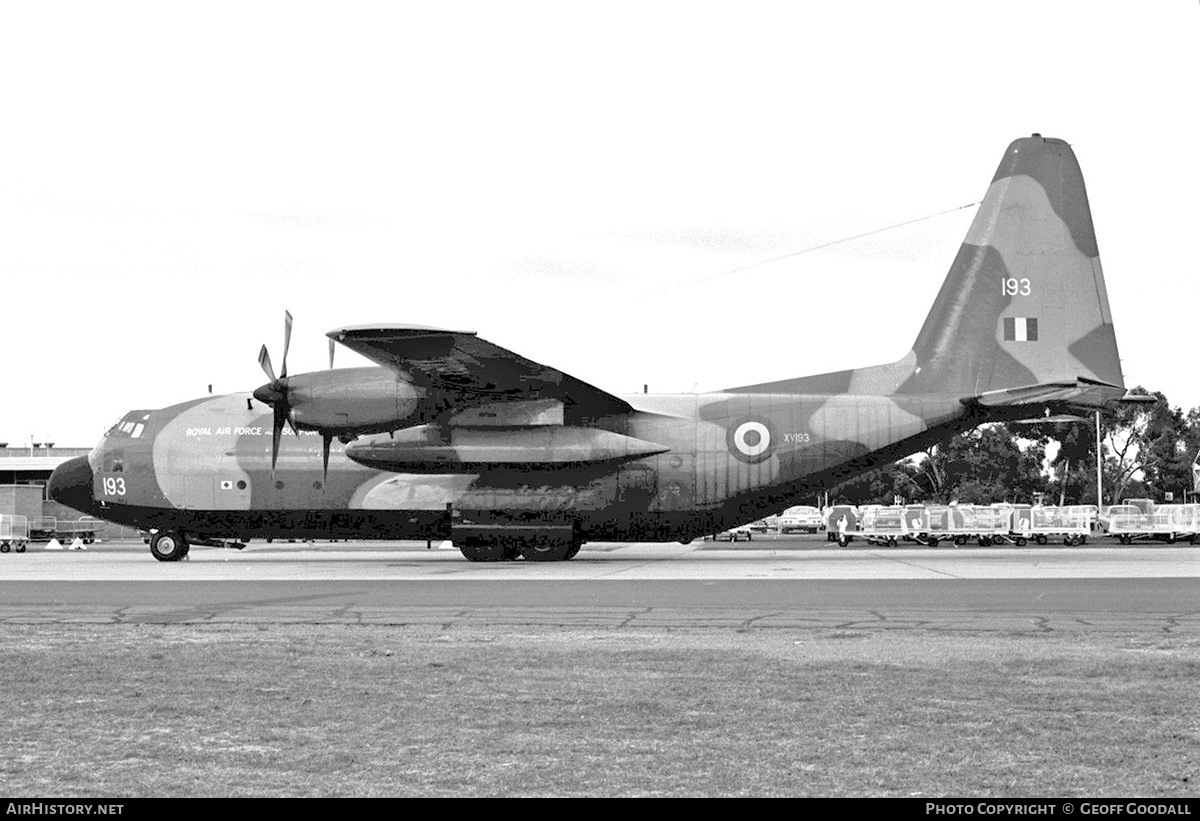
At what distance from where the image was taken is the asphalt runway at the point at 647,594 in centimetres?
1698

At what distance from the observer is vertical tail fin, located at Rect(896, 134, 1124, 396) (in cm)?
3197

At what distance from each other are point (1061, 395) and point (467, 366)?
46.1 ft

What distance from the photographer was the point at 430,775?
7.54 m

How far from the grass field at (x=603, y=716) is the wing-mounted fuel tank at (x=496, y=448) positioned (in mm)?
16407

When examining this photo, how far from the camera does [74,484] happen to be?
3600cm

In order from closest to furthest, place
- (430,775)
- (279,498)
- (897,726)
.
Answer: (430,775)
(897,726)
(279,498)

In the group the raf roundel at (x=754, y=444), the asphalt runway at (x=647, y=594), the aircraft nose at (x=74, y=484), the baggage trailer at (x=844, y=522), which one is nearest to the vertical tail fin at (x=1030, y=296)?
the raf roundel at (x=754, y=444)

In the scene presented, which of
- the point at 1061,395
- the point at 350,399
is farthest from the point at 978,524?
the point at 350,399

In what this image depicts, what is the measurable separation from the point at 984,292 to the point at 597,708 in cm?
2504

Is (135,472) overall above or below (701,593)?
above

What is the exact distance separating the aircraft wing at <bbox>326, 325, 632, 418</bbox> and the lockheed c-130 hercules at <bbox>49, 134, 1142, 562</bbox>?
10cm

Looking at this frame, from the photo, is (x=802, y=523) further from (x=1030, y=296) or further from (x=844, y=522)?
(x=1030, y=296)
